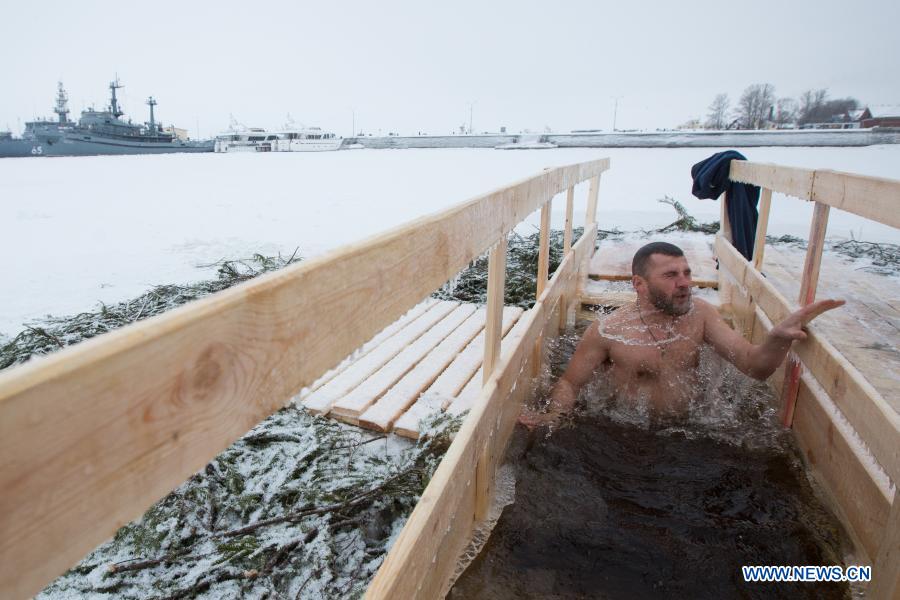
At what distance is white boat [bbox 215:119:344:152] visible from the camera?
50.2 metres

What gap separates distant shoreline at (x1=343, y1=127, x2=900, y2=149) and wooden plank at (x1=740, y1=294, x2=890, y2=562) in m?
33.5

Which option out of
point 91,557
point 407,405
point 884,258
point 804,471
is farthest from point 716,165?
point 91,557

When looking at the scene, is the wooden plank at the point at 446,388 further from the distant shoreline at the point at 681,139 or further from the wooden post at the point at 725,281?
the distant shoreline at the point at 681,139

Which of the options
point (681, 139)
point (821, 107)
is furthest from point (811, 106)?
point (681, 139)

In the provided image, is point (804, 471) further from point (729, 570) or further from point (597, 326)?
point (597, 326)

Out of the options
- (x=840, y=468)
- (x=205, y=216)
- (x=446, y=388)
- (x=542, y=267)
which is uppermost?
(x=542, y=267)

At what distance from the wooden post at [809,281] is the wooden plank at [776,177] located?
0.14 metres

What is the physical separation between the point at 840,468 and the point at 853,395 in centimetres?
48

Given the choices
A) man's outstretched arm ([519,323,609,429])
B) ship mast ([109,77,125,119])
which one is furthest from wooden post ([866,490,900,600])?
ship mast ([109,77,125,119])

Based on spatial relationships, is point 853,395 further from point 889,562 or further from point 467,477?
point 467,477

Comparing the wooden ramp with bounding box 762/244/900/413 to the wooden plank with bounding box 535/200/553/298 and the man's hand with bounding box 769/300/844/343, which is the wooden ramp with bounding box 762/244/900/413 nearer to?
the man's hand with bounding box 769/300/844/343

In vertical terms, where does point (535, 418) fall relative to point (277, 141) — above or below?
below

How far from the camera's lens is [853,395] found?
224 centimetres

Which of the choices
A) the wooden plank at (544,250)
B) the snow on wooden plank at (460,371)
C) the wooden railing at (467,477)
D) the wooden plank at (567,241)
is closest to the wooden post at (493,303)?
the wooden railing at (467,477)
